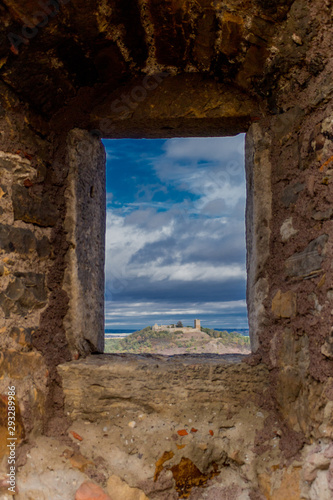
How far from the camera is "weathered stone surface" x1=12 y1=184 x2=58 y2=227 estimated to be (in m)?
1.72

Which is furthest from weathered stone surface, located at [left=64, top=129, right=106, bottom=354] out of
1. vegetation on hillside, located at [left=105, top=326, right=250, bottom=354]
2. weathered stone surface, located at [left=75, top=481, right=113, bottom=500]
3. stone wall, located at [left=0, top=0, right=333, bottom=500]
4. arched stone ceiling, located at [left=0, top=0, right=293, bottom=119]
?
vegetation on hillside, located at [left=105, top=326, right=250, bottom=354]

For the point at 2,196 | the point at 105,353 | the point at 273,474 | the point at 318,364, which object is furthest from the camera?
the point at 105,353

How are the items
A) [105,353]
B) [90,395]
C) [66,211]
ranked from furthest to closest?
[105,353]
[66,211]
[90,395]

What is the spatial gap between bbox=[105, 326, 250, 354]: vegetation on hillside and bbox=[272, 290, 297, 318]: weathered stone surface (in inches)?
51.3

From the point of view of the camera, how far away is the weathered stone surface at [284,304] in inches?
62.8

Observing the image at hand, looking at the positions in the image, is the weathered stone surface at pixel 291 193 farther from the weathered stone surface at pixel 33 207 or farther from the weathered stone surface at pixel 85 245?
the weathered stone surface at pixel 33 207

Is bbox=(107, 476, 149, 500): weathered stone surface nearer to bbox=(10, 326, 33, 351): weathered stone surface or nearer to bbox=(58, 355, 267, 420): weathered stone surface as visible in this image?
bbox=(58, 355, 267, 420): weathered stone surface

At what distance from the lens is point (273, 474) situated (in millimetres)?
1512

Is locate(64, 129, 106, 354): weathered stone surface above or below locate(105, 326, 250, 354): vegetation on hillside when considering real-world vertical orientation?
above

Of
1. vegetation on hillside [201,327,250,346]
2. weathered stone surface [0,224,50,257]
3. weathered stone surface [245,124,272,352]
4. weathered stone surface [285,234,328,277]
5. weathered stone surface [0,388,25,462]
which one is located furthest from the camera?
vegetation on hillside [201,327,250,346]

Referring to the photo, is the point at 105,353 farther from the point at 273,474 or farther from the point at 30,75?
the point at 30,75

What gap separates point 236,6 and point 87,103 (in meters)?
0.87

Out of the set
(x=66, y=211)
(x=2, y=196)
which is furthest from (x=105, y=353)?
(x=2, y=196)

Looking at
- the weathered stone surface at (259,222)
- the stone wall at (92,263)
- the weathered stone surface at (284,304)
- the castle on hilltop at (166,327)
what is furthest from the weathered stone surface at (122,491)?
the castle on hilltop at (166,327)
